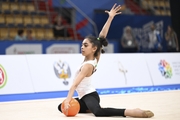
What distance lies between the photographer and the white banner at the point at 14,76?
6.49 metres

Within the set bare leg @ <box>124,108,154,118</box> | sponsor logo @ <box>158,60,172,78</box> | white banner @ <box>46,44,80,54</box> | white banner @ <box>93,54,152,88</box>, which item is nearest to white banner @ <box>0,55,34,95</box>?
white banner @ <box>93,54,152,88</box>

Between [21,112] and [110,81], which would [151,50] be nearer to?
[110,81]

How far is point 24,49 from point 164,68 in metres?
3.99

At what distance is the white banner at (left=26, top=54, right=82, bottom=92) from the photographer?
685 centimetres

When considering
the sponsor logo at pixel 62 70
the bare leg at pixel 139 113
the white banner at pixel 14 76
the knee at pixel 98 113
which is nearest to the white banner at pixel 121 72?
the sponsor logo at pixel 62 70

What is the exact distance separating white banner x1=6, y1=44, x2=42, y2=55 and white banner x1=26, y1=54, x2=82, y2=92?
9.57ft

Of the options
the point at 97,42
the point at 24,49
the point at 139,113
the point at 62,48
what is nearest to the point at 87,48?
the point at 97,42

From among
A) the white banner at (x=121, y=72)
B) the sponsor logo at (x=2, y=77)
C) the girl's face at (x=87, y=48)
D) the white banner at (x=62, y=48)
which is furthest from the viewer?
the white banner at (x=62, y=48)

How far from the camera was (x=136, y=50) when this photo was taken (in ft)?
43.1

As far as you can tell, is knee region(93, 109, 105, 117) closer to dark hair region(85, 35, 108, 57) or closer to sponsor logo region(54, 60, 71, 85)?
dark hair region(85, 35, 108, 57)

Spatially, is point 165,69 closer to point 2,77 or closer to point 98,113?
point 2,77

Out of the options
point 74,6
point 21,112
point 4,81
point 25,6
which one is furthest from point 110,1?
point 21,112

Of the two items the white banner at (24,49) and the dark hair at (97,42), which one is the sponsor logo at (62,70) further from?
the white banner at (24,49)

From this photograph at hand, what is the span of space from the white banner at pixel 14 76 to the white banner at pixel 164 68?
9.82ft
